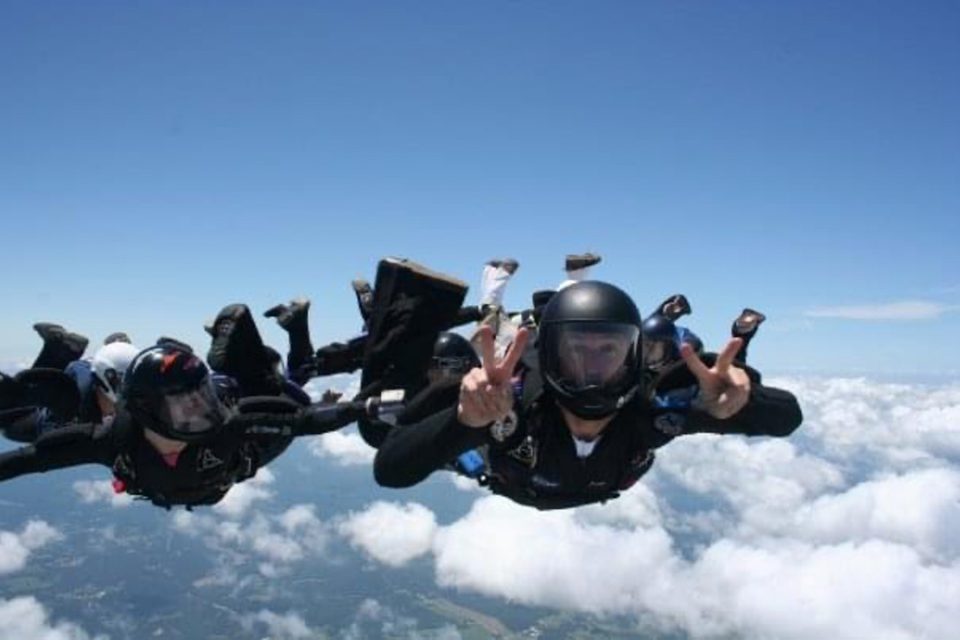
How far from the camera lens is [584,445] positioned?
4.30m

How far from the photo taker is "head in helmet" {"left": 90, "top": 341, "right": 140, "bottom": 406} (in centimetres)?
677

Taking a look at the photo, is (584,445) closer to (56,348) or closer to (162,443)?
(162,443)

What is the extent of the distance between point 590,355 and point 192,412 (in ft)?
10.5

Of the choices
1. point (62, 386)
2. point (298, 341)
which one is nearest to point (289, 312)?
point (298, 341)

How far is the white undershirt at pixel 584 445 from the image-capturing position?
429 cm

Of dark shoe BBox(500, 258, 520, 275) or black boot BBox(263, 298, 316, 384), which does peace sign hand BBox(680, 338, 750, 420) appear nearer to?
dark shoe BBox(500, 258, 520, 275)

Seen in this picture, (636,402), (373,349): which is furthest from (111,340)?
(636,402)

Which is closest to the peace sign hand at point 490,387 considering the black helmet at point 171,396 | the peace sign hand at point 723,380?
the peace sign hand at point 723,380

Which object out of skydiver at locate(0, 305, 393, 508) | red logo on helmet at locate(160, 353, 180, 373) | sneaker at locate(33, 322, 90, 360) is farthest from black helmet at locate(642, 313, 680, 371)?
sneaker at locate(33, 322, 90, 360)

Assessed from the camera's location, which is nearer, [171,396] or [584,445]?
[584,445]

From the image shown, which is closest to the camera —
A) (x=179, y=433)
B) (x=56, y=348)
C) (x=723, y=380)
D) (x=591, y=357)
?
(x=723, y=380)

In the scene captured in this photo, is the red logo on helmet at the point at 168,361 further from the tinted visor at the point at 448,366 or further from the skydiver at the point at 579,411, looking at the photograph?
the tinted visor at the point at 448,366

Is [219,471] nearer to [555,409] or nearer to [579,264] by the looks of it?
[555,409]

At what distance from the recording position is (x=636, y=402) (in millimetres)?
4227
